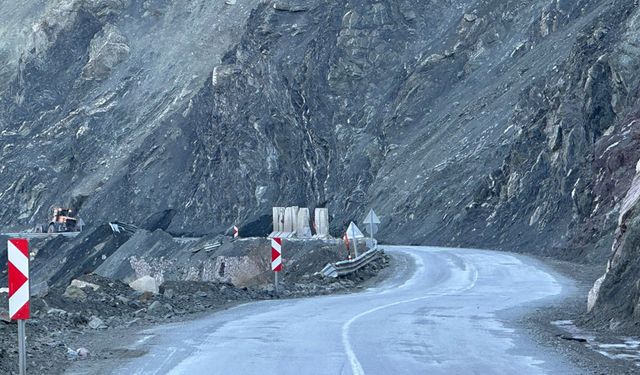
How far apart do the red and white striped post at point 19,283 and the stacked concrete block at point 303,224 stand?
38491 mm

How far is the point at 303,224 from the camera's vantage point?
51656 mm

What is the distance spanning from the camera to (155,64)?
3135 inches

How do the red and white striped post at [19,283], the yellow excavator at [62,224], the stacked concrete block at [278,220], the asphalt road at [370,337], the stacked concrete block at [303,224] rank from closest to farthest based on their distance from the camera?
the red and white striped post at [19,283], the asphalt road at [370,337], the stacked concrete block at [303,224], the stacked concrete block at [278,220], the yellow excavator at [62,224]

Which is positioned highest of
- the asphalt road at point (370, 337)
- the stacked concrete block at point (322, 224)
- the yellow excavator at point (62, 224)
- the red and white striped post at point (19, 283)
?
the yellow excavator at point (62, 224)

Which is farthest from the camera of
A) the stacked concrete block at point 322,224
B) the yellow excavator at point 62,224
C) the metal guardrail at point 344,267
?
the yellow excavator at point 62,224

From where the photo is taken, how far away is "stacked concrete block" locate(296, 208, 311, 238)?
50781 millimetres

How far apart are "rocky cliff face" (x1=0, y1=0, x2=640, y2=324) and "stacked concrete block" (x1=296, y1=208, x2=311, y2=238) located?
3699mm

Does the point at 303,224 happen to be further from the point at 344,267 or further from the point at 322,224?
the point at 344,267

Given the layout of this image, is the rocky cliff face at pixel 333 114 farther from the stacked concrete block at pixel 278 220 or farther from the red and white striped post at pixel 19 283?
the red and white striped post at pixel 19 283

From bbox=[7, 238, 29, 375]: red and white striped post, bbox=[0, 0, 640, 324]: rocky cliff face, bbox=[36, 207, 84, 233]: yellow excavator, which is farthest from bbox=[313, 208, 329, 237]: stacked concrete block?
bbox=[7, 238, 29, 375]: red and white striped post

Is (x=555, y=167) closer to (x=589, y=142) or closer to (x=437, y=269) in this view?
(x=589, y=142)

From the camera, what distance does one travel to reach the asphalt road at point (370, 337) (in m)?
13.3

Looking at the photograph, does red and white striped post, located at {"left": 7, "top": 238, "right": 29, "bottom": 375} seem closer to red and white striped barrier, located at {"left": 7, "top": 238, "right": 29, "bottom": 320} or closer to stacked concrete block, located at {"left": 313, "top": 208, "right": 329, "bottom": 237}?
red and white striped barrier, located at {"left": 7, "top": 238, "right": 29, "bottom": 320}

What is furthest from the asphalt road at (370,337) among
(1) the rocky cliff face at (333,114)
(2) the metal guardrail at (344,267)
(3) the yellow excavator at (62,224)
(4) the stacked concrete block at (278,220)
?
(3) the yellow excavator at (62,224)
